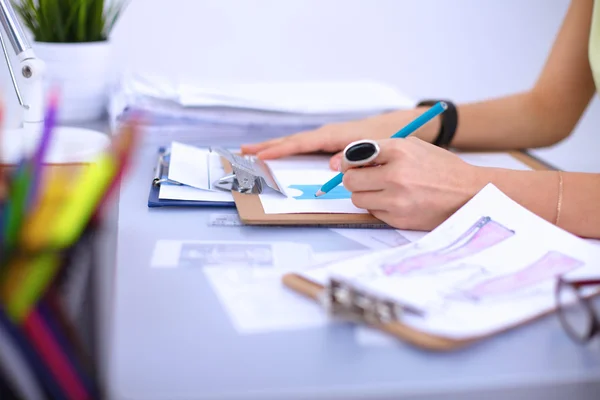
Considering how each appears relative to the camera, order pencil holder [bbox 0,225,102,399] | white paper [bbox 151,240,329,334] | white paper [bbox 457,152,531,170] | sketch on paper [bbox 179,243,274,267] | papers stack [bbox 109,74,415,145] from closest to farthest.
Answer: pencil holder [bbox 0,225,102,399], white paper [bbox 151,240,329,334], sketch on paper [bbox 179,243,274,267], white paper [bbox 457,152,531,170], papers stack [bbox 109,74,415,145]

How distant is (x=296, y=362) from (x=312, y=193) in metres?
0.40

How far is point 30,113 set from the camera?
1.01 meters

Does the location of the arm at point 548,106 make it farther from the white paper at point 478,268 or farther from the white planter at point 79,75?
the white planter at point 79,75

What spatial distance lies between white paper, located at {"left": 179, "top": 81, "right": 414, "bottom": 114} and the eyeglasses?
2.27 ft

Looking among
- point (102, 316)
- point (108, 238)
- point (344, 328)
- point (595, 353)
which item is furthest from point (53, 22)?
point (595, 353)

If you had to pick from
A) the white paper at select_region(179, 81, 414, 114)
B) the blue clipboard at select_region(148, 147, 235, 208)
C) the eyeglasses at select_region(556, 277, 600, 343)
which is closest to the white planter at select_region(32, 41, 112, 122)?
the white paper at select_region(179, 81, 414, 114)

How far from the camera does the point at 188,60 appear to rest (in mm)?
1914

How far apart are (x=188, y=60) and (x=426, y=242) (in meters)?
1.36

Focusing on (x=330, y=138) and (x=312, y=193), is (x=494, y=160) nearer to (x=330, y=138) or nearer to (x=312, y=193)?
(x=330, y=138)

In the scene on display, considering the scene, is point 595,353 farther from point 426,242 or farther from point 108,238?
point 108,238

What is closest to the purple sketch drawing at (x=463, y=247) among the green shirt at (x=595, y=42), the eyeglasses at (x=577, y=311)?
the eyeglasses at (x=577, y=311)

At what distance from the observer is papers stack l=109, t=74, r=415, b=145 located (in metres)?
1.18

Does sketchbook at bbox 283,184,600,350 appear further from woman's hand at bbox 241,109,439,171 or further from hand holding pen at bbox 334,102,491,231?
woman's hand at bbox 241,109,439,171

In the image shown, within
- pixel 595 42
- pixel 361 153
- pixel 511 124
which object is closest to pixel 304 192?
pixel 361 153
